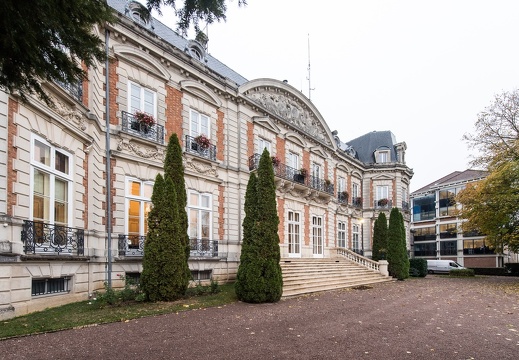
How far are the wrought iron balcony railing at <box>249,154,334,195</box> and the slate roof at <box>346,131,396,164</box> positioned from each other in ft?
38.2

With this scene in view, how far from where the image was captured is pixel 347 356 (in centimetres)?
583

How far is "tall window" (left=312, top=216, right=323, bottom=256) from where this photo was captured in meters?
23.9

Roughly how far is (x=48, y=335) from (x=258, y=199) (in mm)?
7674

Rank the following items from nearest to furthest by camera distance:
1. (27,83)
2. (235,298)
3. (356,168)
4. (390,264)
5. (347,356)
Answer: (27,83) < (347,356) < (235,298) < (390,264) < (356,168)

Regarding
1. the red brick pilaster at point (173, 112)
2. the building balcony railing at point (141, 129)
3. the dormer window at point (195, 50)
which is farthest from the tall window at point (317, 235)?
the building balcony railing at point (141, 129)

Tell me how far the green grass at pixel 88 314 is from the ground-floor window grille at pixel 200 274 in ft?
9.73

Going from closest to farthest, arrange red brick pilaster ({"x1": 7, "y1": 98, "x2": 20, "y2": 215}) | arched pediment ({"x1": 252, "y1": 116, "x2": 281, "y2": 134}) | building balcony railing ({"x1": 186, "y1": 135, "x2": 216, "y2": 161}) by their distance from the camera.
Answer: red brick pilaster ({"x1": 7, "y1": 98, "x2": 20, "y2": 215})
building balcony railing ({"x1": 186, "y1": 135, "x2": 216, "y2": 161})
arched pediment ({"x1": 252, "y1": 116, "x2": 281, "y2": 134})

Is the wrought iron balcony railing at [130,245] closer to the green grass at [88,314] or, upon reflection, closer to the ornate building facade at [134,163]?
the ornate building facade at [134,163]

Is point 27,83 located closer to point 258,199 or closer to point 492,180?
point 258,199

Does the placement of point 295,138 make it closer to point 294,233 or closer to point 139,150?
point 294,233

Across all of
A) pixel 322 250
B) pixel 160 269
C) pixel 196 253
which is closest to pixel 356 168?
pixel 322 250

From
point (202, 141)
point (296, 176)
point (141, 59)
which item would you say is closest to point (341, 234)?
point (296, 176)

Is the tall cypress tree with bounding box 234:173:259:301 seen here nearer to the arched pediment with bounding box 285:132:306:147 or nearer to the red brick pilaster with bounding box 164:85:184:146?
the red brick pilaster with bounding box 164:85:184:146

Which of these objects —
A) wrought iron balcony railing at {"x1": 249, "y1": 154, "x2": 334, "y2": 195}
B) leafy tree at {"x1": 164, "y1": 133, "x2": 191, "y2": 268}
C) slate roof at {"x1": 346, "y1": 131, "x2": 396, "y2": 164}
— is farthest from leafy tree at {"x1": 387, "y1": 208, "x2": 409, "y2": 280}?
leafy tree at {"x1": 164, "y1": 133, "x2": 191, "y2": 268}
